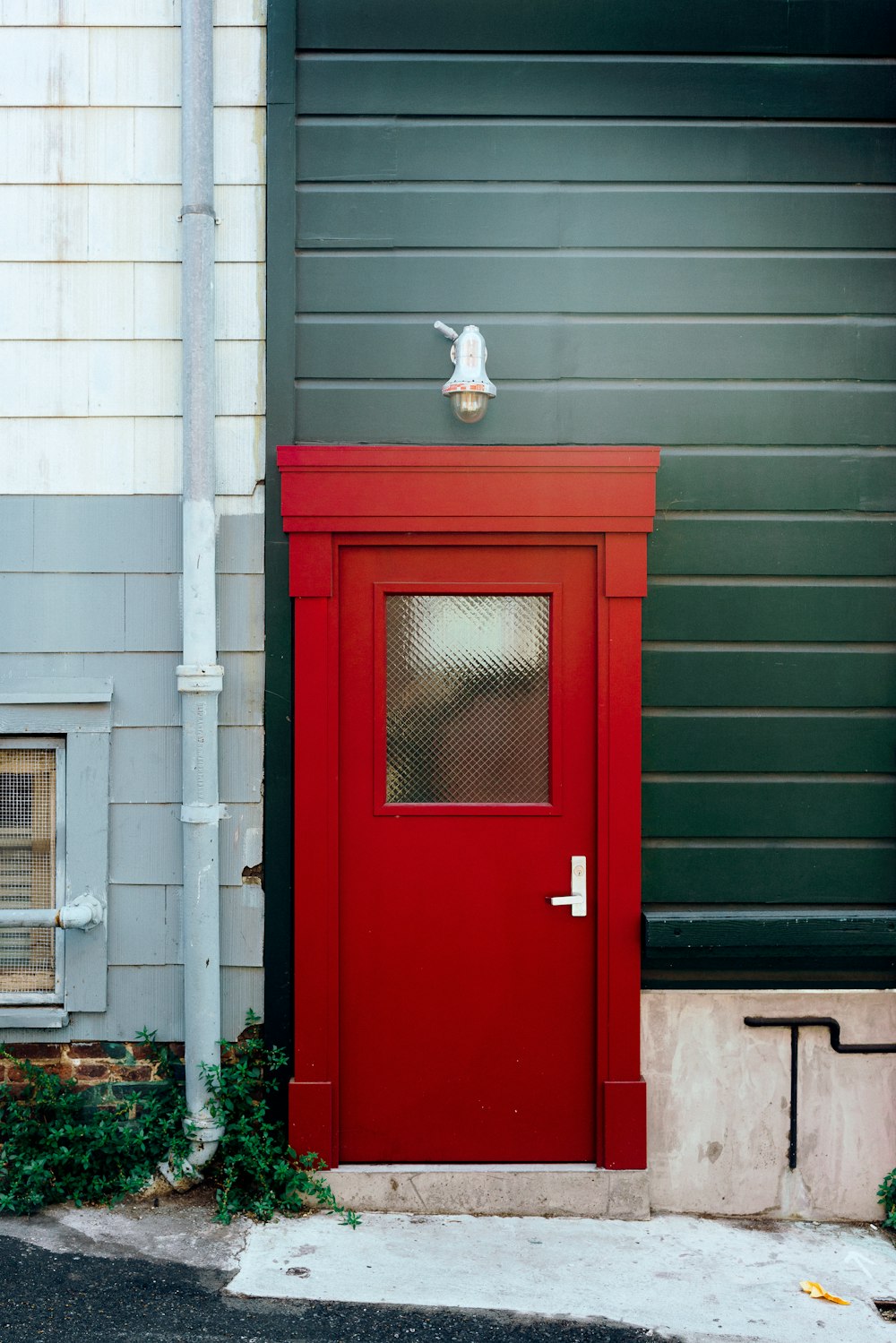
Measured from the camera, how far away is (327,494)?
3600 mm

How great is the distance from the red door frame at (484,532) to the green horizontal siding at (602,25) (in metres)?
1.50

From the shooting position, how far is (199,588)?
3.57 m

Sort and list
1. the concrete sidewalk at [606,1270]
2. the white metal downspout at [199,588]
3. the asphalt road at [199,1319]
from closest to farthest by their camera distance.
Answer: the asphalt road at [199,1319] → the concrete sidewalk at [606,1270] → the white metal downspout at [199,588]

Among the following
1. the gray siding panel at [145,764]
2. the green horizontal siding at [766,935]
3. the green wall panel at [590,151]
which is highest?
the green wall panel at [590,151]

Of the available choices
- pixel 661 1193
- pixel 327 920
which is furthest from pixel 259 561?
pixel 661 1193

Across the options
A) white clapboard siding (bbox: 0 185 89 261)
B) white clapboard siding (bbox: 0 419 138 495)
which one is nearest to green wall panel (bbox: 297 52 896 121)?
white clapboard siding (bbox: 0 185 89 261)

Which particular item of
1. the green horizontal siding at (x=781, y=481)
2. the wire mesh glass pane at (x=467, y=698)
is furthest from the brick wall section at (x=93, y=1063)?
the green horizontal siding at (x=781, y=481)

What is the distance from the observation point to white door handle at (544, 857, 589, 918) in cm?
366

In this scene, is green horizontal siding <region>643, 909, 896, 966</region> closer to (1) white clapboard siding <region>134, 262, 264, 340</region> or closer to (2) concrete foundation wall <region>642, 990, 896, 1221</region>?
(2) concrete foundation wall <region>642, 990, 896, 1221</region>

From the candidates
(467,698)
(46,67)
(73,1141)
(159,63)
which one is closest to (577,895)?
(467,698)

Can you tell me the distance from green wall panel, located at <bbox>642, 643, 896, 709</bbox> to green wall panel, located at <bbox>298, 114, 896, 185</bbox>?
175 cm

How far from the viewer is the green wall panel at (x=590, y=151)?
3662 mm

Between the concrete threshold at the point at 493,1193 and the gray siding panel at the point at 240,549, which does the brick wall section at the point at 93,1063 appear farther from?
the gray siding panel at the point at 240,549

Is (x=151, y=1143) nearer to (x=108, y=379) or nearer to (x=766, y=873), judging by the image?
(x=766, y=873)
